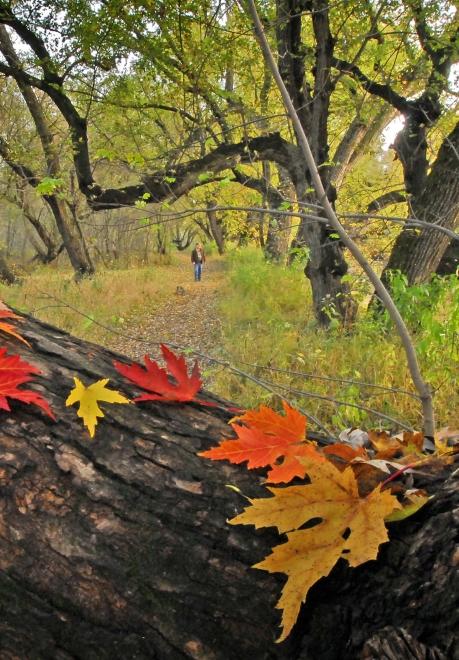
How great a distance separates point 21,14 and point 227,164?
4957 millimetres

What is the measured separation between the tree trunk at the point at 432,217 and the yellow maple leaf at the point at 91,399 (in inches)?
170

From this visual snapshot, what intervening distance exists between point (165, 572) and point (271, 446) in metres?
0.31

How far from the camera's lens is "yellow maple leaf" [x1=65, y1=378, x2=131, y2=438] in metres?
0.94

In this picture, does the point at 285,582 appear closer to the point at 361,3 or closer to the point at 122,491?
the point at 122,491

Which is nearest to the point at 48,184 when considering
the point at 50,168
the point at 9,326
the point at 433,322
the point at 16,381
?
the point at 9,326

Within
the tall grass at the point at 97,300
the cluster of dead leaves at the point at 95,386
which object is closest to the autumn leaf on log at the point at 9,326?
the cluster of dead leaves at the point at 95,386

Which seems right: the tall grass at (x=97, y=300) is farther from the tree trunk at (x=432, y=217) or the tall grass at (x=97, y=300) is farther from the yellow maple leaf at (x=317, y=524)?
the yellow maple leaf at (x=317, y=524)

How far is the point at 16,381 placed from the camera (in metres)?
0.98

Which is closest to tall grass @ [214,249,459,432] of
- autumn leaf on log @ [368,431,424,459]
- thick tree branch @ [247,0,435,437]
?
thick tree branch @ [247,0,435,437]

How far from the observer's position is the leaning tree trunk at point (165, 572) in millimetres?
647

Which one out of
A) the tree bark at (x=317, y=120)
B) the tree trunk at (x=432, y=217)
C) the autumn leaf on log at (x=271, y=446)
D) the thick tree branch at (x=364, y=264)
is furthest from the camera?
the tree bark at (x=317, y=120)

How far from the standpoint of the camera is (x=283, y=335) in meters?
5.82

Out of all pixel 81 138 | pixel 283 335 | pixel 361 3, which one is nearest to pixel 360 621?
pixel 283 335

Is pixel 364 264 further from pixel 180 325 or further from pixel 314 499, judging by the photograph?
pixel 180 325
